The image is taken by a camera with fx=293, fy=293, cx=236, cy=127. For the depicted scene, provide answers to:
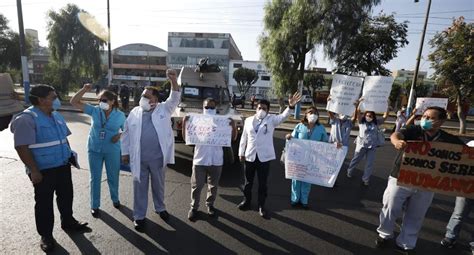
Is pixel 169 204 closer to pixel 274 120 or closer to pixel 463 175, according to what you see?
pixel 274 120

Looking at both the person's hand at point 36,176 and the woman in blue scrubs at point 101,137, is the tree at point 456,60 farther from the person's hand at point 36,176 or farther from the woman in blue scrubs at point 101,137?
the person's hand at point 36,176

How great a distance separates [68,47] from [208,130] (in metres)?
26.8

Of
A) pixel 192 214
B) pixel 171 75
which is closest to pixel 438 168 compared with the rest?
pixel 192 214

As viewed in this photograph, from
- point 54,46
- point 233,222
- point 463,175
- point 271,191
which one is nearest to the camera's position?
point 463,175

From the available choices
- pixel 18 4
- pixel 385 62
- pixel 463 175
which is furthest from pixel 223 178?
pixel 18 4

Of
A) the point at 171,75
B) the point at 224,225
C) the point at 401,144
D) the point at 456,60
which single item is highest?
the point at 456,60

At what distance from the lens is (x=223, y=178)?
264 inches

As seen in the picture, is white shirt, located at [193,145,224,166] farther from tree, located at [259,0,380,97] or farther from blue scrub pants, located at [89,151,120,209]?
tree, located at [259,0,380,97]

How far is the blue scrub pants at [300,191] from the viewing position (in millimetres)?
5113

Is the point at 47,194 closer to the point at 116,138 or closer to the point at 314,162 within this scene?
the point at 116,138

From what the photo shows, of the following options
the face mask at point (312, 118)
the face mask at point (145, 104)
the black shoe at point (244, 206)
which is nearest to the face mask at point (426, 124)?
the face mask at point (312, 118)

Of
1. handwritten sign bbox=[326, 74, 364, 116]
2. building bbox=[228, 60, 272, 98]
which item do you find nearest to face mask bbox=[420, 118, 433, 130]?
handwritten sign bbox=[326, 74, 364, 116]

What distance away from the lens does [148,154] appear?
4.02 m

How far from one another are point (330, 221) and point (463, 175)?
6.25 feet
